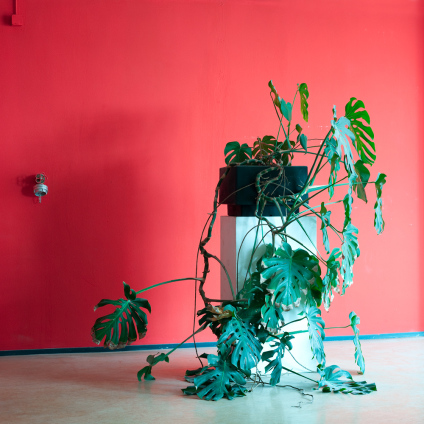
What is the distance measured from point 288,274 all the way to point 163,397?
96 centimetres

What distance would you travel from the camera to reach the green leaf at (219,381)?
3.05 m

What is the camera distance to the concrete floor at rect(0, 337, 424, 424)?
278 centimetres

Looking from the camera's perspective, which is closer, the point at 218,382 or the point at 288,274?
the point at 288,274

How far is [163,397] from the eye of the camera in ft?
10.1

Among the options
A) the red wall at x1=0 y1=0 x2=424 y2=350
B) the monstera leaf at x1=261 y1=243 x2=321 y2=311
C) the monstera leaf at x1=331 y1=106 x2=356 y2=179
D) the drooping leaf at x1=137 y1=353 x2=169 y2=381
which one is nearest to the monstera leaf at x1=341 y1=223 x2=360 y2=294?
the monstera leaf at x1=261 y1=243 x2=321 y2=311

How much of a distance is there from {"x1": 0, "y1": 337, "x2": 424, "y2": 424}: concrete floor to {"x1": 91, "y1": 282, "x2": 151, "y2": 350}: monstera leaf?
28 cm

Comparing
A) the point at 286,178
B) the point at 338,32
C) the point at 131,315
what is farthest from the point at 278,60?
the point at 131,315

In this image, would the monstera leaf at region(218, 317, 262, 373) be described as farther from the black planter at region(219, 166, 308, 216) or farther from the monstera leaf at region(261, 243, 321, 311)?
the black planter at region(219, 166, 308, 216)

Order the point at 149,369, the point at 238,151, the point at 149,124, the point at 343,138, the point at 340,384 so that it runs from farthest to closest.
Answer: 1. the point at 149,124
2. the point at 238,151
3. the point at 149,369
4. the point at 340,384
5. the point at 343,138

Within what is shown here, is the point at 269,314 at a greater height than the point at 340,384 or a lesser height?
greater

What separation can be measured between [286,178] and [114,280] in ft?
4.99

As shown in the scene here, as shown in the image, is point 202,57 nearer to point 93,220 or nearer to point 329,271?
point 93,220

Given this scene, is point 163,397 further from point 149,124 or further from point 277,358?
point 149,124

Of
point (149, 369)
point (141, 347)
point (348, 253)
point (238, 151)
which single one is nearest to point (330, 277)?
point (348, 253)
